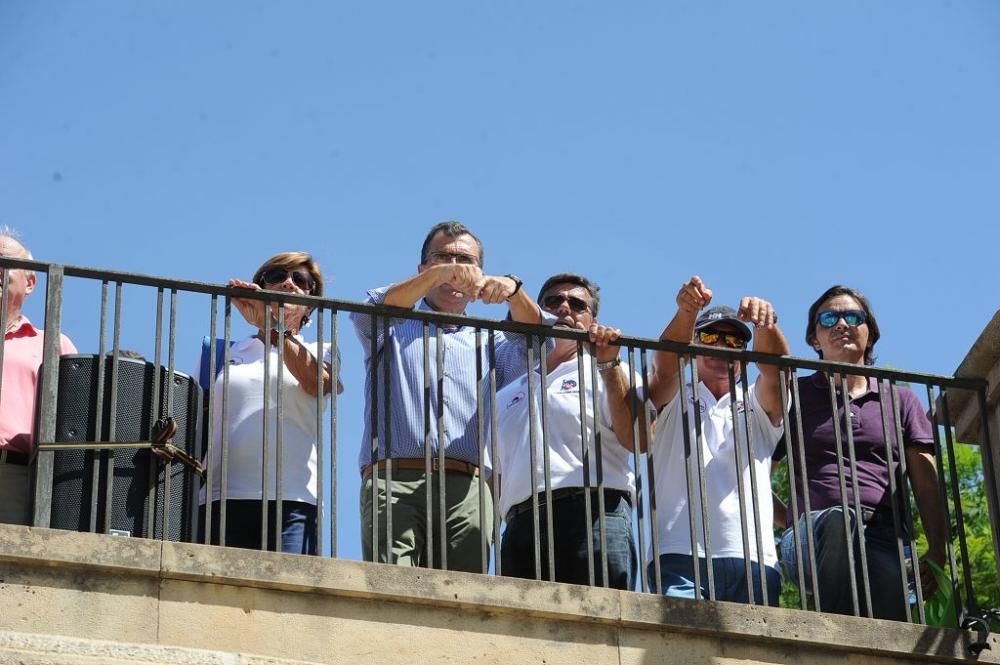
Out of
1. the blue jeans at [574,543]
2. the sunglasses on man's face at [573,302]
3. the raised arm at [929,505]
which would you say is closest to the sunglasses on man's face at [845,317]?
the raised arm at [929,505]

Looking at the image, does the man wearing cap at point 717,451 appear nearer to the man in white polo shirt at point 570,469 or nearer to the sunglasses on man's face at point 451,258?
the man in white polo shirt at point 570,469

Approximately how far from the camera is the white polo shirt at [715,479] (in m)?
7.70

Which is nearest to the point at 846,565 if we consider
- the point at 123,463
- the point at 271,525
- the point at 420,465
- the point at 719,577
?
the point at 719,577

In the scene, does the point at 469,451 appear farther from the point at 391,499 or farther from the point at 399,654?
the point at 399,654

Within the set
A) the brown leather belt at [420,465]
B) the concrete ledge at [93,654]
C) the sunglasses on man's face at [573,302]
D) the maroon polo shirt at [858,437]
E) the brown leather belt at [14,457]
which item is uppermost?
the sunglasses on man's face at [573,302]

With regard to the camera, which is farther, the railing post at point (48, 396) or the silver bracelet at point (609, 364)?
the silver bracelet at point (609, 364)

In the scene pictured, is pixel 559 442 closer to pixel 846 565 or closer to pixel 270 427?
pixel 270 427

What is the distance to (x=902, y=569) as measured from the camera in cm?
775

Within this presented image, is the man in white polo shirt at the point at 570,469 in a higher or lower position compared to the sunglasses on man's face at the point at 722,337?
lower

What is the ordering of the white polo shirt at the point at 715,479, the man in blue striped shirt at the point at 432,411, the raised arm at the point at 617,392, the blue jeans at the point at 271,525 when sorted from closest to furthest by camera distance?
the blue jeans at the point at 271,525
the man in blue striped shirt at the point at 432,411
the white polo shirt at the point at 715,479
the raised arm at the point at 617,392

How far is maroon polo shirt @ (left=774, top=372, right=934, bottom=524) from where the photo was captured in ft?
26.5

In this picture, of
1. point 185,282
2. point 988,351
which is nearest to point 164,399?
point 185,282

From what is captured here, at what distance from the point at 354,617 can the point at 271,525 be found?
0.70 m

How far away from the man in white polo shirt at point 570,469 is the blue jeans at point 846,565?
0.84 m
